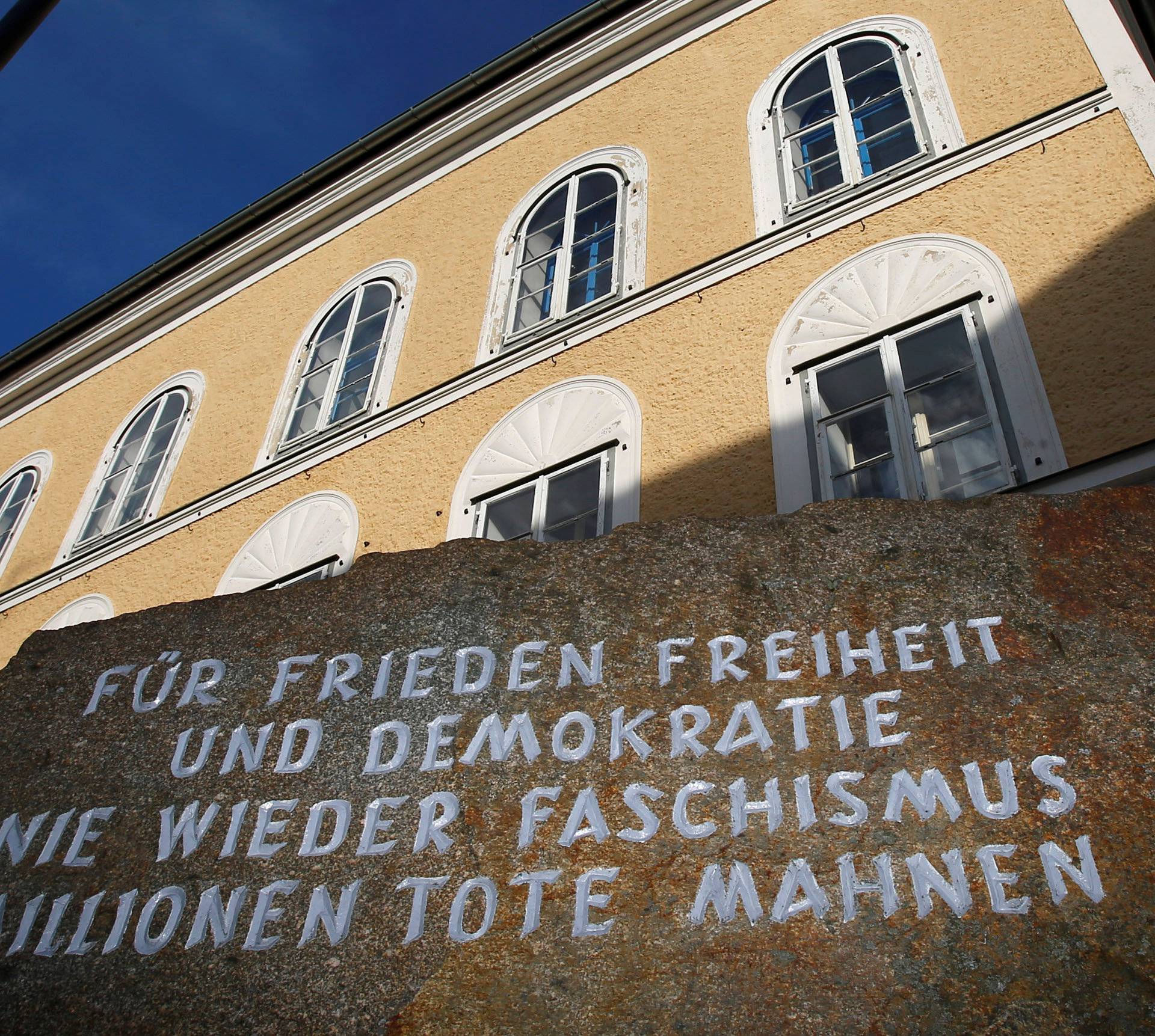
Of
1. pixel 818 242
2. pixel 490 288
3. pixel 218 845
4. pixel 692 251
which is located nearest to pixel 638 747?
pixel 218 845

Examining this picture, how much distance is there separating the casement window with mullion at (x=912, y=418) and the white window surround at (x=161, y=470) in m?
5.12

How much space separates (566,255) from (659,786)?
5.22 meters

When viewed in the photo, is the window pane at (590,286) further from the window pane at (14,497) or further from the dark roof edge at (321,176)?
the window pane at (14,497)

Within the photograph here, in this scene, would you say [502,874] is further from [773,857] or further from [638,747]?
[773,857]

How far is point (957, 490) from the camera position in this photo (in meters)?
4.77

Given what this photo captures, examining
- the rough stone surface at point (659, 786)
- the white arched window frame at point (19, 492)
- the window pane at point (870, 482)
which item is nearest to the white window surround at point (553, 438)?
the window pane at point (870, 482)

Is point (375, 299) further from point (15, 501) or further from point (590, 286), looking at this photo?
point (15, 501)

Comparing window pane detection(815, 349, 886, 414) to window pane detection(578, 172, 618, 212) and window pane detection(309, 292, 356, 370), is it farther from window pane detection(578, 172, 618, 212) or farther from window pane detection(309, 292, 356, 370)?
window pane detection(309, 292, 356, 370)

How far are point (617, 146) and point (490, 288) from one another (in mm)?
1367

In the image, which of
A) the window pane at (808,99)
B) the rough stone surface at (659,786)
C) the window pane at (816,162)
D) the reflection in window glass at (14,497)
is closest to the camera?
the rough stone surface at (659,786)

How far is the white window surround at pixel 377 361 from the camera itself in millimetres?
7578

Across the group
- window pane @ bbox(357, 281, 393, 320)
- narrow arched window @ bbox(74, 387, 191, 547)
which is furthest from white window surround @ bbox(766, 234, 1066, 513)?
narrow arched window @ bbox(74, 387, 191, 547)

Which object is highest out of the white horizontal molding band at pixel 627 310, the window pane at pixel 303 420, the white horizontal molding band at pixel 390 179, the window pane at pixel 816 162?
the white horizontal molding band at pixel 390 179

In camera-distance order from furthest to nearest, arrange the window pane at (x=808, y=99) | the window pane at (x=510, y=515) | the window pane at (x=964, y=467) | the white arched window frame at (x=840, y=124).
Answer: the window pane at (x=808, y=99) < the white arched window frame at (x=840, y=124) < the window pane at (x=510, y=515) < the window pane at (x=964, y=467)
